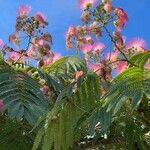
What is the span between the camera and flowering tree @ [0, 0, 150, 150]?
2.23 meters

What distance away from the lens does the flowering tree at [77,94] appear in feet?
7.32

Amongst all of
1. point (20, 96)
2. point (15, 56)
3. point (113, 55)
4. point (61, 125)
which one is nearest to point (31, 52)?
point (15, 56)

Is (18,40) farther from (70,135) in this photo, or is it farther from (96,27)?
(70,135)

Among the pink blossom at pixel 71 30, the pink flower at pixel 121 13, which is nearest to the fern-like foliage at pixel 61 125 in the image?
the pink flower at pixel 121 13

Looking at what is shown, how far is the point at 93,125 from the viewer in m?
2.16

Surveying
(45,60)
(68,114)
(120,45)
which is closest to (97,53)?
(120,45)

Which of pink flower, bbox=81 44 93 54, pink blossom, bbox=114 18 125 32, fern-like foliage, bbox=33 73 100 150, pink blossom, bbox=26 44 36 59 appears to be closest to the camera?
fern-like foliage, bbox=33 73 100 150

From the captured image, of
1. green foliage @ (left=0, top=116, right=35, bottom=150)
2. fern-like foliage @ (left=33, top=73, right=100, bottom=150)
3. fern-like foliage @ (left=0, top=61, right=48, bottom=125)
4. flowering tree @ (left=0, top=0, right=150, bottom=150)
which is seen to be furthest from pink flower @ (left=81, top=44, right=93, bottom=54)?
fern-like foliage @ (left=33, top=73, right=100, bottom=150)

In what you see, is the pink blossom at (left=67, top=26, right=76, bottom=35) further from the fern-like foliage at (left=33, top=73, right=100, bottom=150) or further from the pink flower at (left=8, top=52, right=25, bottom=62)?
the fern-like foliage at (left=33, top=73, right=100, bottom=150)

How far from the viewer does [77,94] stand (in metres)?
2.86

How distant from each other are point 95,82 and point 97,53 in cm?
140

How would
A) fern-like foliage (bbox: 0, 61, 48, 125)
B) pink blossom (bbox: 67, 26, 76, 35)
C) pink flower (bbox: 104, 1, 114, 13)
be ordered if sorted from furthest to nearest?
pink blossom (bbox: 67, 26, 76, 35), pink flower (bbox: 104, 1, 114, 13), fern-like foliage (bbox: 0, 61, 48, 125)

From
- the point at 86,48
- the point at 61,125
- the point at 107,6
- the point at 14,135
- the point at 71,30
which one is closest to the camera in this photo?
the point at 61,125

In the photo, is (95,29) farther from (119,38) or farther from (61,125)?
(61,125)
